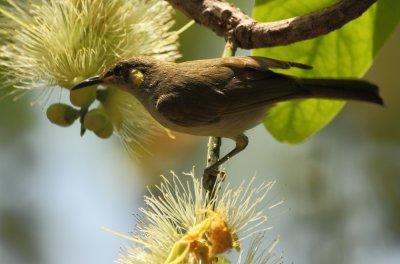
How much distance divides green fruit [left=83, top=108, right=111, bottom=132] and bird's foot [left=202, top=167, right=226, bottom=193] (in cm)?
56

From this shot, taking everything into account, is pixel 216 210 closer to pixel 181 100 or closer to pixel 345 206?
pixel 181 100

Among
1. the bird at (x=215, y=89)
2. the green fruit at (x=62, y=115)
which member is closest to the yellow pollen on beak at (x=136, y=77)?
the bird at (x=215, y=89)

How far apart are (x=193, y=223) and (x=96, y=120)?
24.4 inches

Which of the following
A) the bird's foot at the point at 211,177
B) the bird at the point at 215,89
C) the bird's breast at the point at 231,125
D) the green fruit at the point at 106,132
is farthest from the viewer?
the green fruit at the point at 106,132

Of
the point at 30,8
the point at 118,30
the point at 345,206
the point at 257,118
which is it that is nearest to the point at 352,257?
the point at 345,206

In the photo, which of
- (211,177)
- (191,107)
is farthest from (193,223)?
(191,107)

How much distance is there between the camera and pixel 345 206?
146 inches

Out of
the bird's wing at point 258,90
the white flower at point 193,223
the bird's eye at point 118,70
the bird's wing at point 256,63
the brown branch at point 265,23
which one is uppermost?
the brown branch at point 265,23

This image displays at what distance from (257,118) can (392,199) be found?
3.41ft

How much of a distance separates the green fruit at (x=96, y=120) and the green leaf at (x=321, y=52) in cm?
49

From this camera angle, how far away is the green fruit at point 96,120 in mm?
3000

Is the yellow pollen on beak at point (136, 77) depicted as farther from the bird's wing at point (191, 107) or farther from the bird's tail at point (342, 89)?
the bird's tail at point (342, 89)

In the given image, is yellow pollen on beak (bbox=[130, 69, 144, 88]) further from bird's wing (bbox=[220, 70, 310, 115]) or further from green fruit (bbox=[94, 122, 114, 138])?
bird's wing (bbox=[220, 70, 310, 115])

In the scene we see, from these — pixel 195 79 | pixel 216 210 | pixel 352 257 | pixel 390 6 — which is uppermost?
pixel 390 6
